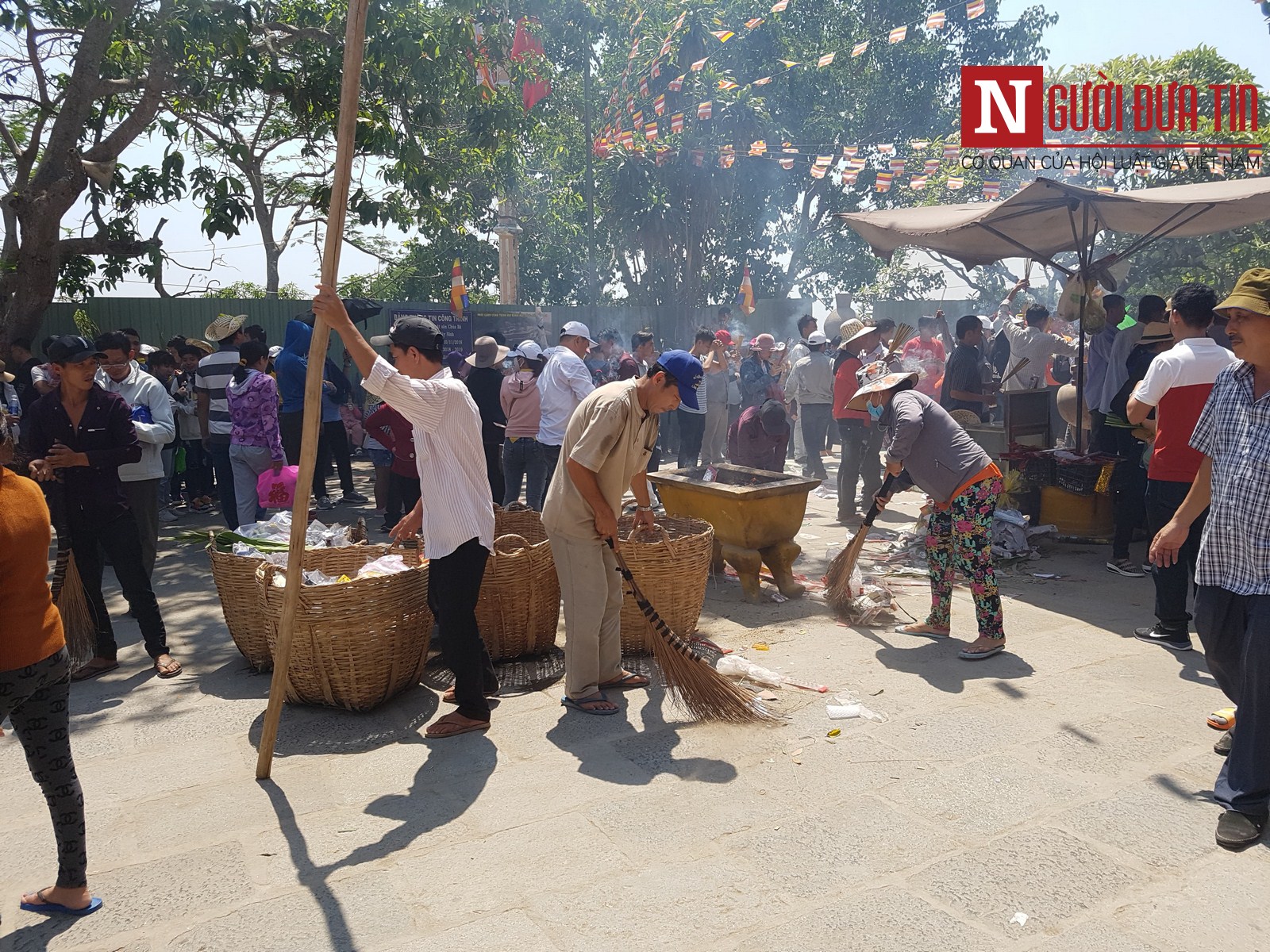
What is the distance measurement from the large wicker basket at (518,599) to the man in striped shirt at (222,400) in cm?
343

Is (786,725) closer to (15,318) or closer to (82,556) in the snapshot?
(82,556)

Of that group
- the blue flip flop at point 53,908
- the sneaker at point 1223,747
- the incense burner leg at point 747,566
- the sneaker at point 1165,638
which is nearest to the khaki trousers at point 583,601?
the incense burner leg at point 747,566

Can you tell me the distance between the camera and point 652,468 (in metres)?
11.4

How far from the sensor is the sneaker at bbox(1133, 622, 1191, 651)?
222 inches

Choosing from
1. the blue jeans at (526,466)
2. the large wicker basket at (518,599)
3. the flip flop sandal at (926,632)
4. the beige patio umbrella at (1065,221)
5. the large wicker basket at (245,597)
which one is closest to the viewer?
the large wicker basket at (245,597)

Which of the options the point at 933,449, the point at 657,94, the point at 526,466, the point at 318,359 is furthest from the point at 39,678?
the point at 657,94

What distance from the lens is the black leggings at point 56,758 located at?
10.0ft

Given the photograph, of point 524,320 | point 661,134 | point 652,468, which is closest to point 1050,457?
point 652,468

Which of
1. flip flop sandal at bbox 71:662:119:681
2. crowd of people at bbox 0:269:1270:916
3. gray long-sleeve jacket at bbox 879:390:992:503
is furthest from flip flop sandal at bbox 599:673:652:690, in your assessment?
flip flop sandal at bbox 71:662:119:681

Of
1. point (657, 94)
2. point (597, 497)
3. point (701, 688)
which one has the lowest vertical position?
point (701, 688)

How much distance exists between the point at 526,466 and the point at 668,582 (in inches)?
146

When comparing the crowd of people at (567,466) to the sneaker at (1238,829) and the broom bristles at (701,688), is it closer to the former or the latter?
the sneaker at (1238,829)

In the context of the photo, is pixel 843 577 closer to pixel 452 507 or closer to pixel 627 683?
pixel 627 683

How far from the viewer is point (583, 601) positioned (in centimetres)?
470
